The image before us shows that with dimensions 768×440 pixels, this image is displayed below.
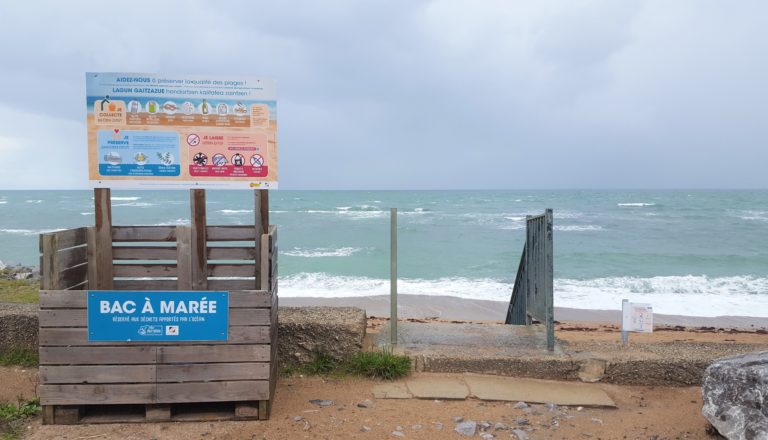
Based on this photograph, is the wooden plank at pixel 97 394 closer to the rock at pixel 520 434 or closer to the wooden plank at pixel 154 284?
the wooden plank at pixel 154 284

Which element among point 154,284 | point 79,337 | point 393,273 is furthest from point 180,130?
point 393,273

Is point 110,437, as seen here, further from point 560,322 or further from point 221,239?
point 560,322

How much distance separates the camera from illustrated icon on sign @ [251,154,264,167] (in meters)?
4.43

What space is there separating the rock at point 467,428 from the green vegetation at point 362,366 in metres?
1.00

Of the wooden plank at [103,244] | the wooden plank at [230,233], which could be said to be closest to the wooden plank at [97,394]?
the wooden plank at [103,244]

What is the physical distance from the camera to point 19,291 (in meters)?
10.3

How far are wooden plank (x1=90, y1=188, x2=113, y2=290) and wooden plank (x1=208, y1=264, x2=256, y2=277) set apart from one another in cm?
85

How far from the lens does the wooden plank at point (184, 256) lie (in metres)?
4.45

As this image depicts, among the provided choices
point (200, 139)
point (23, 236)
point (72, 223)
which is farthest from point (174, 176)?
point (72, 223)

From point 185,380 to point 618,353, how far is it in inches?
156

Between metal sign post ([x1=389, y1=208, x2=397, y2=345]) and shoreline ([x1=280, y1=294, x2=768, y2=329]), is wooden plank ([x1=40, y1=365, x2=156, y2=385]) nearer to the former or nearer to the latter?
metal sign post ([x1=389, y1=208, x2=397, y2=345])

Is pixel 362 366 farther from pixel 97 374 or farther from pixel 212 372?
pixel 97 374

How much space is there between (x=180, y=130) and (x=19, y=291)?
8.25 meters

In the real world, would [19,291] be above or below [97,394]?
below
